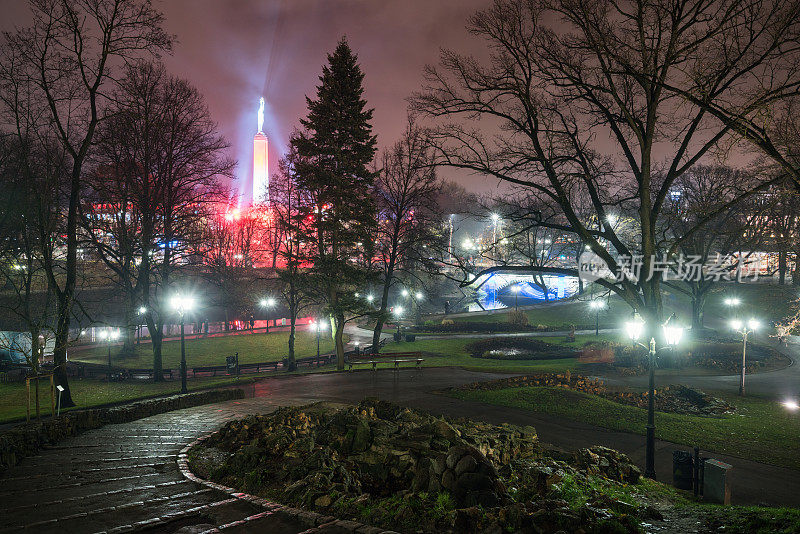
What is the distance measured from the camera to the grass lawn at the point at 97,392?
62.7 feet

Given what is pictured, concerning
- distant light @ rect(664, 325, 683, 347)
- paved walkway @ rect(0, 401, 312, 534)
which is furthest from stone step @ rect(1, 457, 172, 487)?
distant light @ rect(664, 325, 683, 347)

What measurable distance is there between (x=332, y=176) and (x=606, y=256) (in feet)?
50.3

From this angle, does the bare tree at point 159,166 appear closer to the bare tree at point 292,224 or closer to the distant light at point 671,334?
the bare tree at point 292,224

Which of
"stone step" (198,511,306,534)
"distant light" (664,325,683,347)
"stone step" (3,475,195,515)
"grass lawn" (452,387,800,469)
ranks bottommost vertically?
"grass lawn" (452,387,800,469)

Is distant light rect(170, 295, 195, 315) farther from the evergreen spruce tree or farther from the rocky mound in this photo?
the rocky mound

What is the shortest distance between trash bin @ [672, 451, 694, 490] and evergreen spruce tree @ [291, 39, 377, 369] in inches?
712

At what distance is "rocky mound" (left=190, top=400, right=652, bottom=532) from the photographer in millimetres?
6555

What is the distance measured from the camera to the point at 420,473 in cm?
801

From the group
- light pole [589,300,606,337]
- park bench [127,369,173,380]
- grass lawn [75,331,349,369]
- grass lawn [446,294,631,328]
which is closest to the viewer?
park bench [127,369,173,380]

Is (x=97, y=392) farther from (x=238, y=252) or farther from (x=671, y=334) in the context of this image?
(x=238, y=252)

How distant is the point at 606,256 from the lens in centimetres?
1766

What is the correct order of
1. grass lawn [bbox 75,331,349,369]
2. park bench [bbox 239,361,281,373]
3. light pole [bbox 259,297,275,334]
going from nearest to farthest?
park bench [bbox 239,361,281,373] < grass lawn [bbox 75,331,349,369] < light pole [bbox 259,297,275,334]

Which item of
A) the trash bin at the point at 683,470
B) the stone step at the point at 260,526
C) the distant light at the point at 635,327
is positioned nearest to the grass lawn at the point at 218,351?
the distant light at the point at 635,327

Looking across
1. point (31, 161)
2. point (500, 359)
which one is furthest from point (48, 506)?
point (500, 359)
